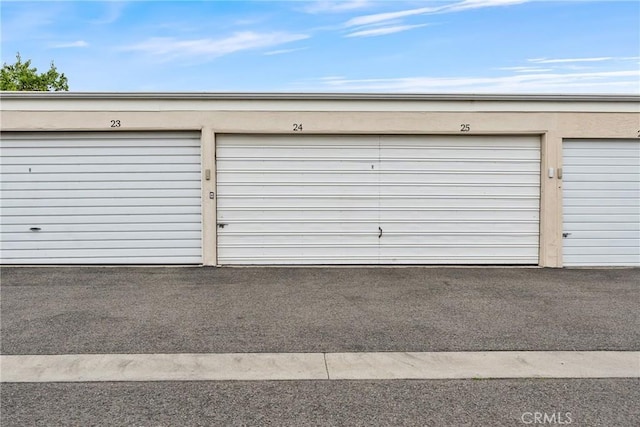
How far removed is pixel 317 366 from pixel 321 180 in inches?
236

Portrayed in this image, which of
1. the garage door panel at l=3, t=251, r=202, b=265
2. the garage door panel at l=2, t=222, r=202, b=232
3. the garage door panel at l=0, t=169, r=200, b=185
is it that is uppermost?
the garage door panel at l=0, t=169, r=200, b=185

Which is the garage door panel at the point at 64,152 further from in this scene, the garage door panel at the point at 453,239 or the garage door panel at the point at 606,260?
the garage door panel at the point at 606,260

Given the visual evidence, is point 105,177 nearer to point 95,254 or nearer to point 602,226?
point 95,254

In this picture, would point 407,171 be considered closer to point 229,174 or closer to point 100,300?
point 229,174

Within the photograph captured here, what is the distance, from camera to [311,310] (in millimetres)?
6555

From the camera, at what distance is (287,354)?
4875 millimetres

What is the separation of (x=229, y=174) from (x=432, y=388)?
23.1 ft

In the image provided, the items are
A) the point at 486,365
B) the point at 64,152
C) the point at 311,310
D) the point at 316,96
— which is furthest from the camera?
the point at 64,152

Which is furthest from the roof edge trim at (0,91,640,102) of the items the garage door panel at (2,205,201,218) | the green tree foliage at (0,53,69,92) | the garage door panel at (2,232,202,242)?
the green tree foliage at (0,53,69,92)

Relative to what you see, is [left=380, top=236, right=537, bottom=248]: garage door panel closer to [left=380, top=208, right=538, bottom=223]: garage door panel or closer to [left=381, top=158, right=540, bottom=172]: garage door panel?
[left=380, top=208, right=538, bottom=223]: garage door panel

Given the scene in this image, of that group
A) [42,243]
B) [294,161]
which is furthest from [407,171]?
[42,243]

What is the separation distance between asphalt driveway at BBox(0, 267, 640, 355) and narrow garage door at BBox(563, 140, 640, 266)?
76cm

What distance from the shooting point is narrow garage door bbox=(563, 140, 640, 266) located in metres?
10.2

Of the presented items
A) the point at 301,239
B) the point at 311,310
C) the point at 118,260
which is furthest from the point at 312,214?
the point at 118,260
